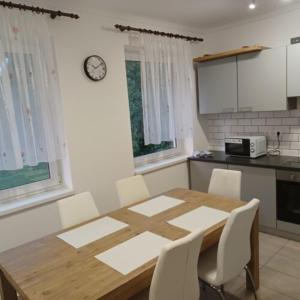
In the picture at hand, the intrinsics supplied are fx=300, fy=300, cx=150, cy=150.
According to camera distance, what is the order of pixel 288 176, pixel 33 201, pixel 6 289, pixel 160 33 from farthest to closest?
1. pixel 160 33
2. pixel 288 176
3. pixel 33 201
4. pixel 6 289

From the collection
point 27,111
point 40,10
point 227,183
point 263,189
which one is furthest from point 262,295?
point 40,10

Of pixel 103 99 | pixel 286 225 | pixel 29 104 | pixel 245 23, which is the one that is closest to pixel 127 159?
pixel 103 99

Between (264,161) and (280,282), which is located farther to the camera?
(264,161)

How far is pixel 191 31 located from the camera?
4.00 metres

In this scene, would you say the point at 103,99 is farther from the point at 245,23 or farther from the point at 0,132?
the point at 245,23

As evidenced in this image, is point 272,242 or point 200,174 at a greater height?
point 200,174

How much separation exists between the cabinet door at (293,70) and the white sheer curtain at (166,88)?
1.23 m

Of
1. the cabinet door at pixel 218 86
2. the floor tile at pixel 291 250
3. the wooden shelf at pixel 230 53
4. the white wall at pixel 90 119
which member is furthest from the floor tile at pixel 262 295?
the wooden shelf at pixel 230 53

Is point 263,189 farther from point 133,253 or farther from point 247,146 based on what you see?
point 133,253

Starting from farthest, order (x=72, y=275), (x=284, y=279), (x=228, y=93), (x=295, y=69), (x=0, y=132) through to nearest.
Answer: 1. (x=228, y=93)
2. (x=295, y=69)
3. (x=284, y=279)
4. (x=0, y=132)
5. (x=72, y=275)

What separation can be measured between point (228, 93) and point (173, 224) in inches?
88.4

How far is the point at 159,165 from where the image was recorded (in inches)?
146

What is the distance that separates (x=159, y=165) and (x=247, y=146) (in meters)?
1.09

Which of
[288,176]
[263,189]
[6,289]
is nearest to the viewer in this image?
[6,289]
